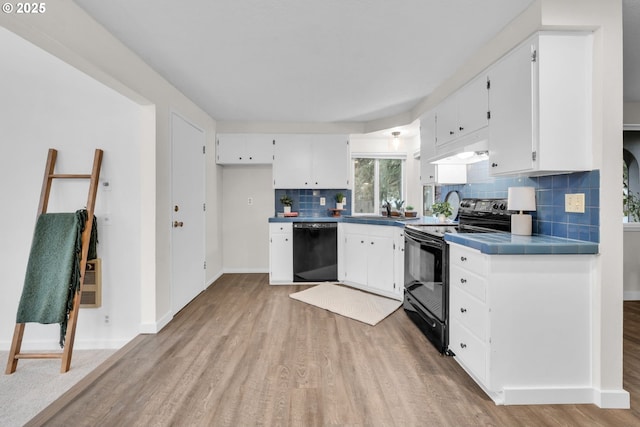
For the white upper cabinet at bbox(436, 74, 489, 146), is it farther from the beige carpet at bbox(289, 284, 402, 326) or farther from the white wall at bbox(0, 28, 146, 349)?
the white wall at bbox(0, 28, 146, 349)

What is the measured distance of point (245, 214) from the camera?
15.1 ft

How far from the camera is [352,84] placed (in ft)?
9.60

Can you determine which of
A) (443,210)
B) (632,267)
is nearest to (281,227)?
(443,210)

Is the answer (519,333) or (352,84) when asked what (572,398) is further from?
(352,84)

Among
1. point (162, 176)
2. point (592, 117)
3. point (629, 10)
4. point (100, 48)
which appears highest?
point (629, 10)

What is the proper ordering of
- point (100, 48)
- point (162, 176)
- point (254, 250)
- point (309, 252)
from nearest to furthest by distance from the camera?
point (100, 48) < point (162, 176) < point (309, 252) < point (254, 250)

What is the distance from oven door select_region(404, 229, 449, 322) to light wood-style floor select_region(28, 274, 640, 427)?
0.30m

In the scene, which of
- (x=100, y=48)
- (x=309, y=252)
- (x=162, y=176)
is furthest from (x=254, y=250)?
(x=100, y=48)

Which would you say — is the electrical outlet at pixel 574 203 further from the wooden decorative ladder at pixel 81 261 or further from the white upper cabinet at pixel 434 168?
the wooden decorative ladder at pixel 81 261

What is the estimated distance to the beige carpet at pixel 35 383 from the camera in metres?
1.74

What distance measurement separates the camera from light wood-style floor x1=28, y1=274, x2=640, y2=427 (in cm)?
157

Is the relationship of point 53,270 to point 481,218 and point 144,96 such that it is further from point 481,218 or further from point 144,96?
point 481,218

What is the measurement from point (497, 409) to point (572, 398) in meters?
0.44

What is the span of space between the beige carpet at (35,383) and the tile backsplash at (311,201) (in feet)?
9.02
